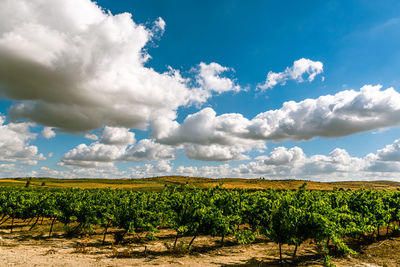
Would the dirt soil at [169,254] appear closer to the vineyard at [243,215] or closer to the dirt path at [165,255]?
the dirt path at [165,255]

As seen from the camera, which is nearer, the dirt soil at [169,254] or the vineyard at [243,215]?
the vineyard at [243,215]

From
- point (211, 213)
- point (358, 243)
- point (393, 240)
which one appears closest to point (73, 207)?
point (211, 213)

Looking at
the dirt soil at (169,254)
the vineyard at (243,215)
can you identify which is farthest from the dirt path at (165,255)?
the vineyard at (243,215)

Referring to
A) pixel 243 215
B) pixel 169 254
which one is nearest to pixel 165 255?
pixel 169 254

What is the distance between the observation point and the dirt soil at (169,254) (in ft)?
44.4

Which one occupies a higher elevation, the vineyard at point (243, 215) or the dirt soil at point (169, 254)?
the vineyard at point (243, 215)

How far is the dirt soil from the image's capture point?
1355 centimetres

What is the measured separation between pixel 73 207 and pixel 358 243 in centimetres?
2361

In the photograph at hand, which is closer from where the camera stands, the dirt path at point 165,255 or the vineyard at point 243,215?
the vineyard at point 243,215

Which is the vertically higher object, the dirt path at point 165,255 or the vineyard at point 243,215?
the vineyard at point 243,215

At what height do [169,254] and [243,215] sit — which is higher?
[243,215]

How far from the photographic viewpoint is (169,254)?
51.3 ft

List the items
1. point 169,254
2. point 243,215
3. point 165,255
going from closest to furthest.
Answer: point 165,255
point 169,254
point 243,215

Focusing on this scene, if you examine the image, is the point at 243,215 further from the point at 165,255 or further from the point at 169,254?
the point at 165,255
